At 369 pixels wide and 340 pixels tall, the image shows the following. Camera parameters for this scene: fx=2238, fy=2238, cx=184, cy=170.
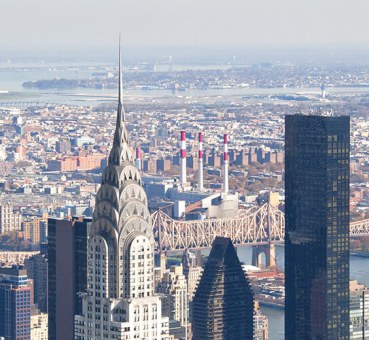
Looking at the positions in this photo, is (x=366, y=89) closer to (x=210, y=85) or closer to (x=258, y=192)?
(x=210, y=85)

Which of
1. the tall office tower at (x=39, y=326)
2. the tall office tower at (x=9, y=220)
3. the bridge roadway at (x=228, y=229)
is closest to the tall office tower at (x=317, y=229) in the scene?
the tall office tower at (x=39, y=326)

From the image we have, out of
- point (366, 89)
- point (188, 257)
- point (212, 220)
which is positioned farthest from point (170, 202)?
point (366, 89)

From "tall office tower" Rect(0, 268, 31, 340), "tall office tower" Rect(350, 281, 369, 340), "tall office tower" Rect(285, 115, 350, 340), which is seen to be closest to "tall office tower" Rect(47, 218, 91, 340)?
"tall office tower" Rect(285, 115, 350, 340)

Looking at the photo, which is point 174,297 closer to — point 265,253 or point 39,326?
point 39,326

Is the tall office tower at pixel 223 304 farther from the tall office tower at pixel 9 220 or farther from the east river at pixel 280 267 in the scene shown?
the tall office tower at pixel 9 220

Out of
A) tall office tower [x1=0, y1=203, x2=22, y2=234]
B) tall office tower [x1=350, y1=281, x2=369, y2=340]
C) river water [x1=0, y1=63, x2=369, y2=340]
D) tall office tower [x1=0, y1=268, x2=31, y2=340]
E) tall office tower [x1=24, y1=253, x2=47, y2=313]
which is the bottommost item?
river water [x1=0, y1=63, x2=369, y2=340]

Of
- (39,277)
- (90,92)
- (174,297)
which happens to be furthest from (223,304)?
(90,92)

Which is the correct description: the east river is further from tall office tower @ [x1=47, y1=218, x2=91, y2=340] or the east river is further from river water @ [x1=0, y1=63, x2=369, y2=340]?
river water @ [x1=0, y1=63, x2=369, y2=340]
